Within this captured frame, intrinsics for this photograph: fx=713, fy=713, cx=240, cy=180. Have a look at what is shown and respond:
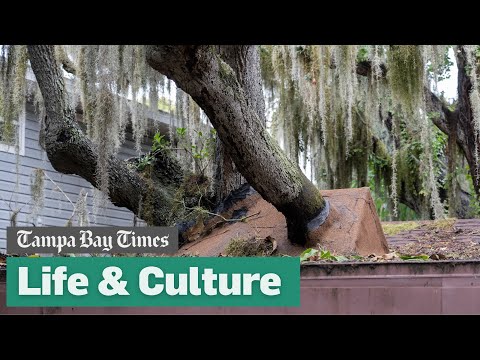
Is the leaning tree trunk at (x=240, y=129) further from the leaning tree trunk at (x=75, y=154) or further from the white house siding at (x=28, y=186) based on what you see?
the white house siding at (x=28, y=186)

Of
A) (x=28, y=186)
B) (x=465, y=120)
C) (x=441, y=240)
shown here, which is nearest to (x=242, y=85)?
(x=441, y=240)

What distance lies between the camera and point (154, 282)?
3885mm

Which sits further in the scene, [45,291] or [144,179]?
[144,179]

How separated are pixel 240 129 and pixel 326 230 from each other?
1.10 metres

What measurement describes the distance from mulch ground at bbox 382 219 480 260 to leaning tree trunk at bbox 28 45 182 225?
2.23 meters

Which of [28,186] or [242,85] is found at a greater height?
[242,85]

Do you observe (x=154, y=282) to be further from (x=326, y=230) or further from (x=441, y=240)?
(x=441, y=240)

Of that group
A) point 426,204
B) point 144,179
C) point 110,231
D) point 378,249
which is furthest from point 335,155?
point 110,231

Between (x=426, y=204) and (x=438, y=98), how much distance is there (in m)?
1.88

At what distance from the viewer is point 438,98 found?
11.4 m

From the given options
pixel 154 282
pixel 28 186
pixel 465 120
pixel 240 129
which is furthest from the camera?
pixel 465 120

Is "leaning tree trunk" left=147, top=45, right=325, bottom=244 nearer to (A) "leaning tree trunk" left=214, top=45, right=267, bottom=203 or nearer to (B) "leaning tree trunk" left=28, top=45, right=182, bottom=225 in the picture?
(A) "leaning tree trunk" left=214, top=45, right=267, bottom=203

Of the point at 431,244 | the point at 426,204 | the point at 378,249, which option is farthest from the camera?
the point at 426,204

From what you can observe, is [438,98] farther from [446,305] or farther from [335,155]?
[446,305]
